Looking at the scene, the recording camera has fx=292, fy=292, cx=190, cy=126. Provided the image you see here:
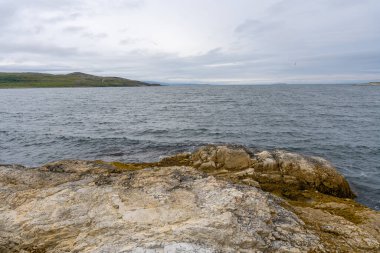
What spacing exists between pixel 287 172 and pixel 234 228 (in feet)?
37.7

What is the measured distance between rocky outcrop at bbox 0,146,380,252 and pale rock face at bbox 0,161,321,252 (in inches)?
1.1

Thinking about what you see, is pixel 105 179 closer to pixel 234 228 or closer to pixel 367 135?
pixel 234 228

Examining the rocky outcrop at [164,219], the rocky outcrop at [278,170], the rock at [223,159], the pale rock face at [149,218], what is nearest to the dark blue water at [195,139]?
the rocky outcrop at [278,170]

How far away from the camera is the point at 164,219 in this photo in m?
8.23

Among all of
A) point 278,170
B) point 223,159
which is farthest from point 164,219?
point 223,159

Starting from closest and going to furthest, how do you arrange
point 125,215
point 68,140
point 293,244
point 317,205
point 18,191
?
point 293,244
point 125,215
point 18,191
point 317,205
point 68,140

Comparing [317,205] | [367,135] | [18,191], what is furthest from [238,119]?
[18,191]

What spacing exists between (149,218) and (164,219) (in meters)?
0.43

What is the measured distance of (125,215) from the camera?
847cm

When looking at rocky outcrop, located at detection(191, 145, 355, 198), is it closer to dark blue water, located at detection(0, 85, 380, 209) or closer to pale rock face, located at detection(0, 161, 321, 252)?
dark blue water, located at detection(0, 85, 380, 209)

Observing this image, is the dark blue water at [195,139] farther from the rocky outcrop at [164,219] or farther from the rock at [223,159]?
the rocky outcrop at [164,219]

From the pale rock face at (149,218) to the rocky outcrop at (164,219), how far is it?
0.03 meters

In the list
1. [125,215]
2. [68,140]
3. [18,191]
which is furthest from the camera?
[68,140]

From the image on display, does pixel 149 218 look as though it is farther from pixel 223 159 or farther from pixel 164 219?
pixel 223 159
